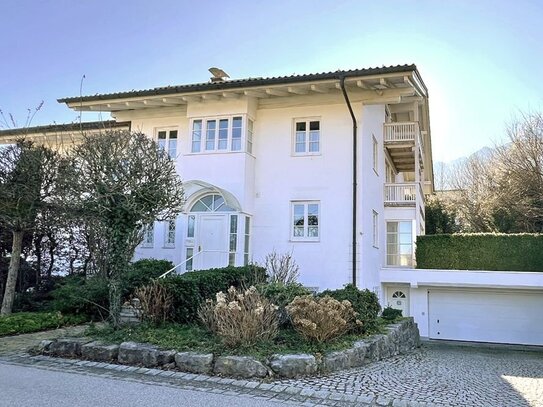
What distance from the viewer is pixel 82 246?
50.1ft

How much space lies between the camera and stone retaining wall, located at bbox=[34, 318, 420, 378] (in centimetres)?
686

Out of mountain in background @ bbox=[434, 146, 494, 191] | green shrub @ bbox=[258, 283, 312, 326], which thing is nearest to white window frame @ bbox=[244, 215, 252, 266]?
green shrub @ bbox=[258, 283, 312, 326]

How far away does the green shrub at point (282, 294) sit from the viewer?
9250 mm


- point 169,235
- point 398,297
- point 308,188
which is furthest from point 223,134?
point 398,297

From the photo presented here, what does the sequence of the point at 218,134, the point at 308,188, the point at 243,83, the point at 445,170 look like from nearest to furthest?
the point at 243,83, the point at 308,188, the point at 218,134, the point at 445,170

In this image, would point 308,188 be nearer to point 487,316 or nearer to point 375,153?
point 375,153

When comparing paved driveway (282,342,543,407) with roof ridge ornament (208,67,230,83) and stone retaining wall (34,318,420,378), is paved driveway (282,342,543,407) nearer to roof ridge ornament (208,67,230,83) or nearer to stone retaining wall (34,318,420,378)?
stone retaining wall (34,318,420,378)

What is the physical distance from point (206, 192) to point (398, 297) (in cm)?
972

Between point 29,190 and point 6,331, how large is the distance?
375 cm

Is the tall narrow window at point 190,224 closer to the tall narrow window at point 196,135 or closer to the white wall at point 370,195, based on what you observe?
the tall narrow window at point 196,135

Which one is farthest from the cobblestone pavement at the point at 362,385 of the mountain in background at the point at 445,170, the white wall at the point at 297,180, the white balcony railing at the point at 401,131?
the mountain in background at the point at 445,170

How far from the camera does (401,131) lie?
18.2 metres

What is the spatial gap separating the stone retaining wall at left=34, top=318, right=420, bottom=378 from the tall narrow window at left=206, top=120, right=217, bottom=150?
8427 mm

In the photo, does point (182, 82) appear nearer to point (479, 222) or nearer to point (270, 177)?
point (270, 177)
